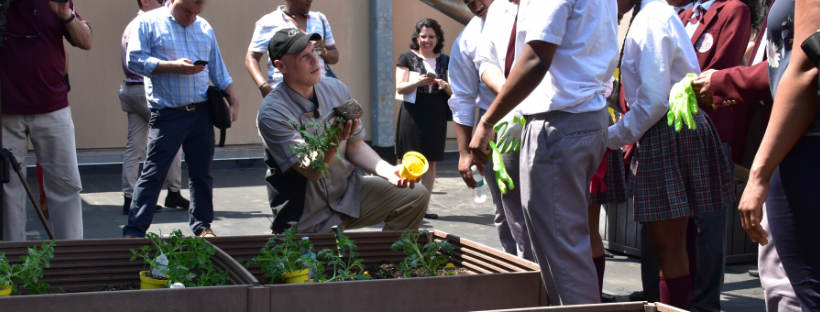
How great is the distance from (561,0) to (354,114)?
127 centimetres

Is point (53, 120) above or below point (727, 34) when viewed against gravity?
below

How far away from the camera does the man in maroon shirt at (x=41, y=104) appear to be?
3959 mm

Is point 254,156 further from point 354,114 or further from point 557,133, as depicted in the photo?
point 557,133

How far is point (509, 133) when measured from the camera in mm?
2807

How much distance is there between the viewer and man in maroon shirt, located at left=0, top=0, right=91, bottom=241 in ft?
13.0

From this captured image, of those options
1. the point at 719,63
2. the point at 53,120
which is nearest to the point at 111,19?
the point at 53,120

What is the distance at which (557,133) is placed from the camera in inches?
97.0

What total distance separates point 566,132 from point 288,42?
165 cm

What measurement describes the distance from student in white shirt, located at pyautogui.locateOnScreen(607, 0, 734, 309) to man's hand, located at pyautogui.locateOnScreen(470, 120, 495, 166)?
618mm

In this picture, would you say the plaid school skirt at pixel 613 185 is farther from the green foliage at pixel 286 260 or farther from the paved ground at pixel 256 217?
the green foliage at pixel 286 260

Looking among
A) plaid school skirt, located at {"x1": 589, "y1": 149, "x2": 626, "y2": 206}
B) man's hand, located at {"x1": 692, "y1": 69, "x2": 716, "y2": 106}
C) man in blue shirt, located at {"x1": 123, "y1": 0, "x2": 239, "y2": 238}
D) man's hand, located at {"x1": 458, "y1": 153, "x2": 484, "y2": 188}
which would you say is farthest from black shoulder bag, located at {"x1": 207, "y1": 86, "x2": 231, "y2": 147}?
man's hand, located at {"x1": 692, "y1": 69, "x2": 716, "y2": 106}

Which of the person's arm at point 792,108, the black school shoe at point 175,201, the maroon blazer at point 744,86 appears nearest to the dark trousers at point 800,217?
the person's arm at point 792,108

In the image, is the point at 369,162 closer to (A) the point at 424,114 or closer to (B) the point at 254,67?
(B) the point at 254,67

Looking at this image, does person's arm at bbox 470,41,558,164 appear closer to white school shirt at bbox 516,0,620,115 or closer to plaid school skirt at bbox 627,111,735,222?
white school shirt at bbox 516,0,620,115
